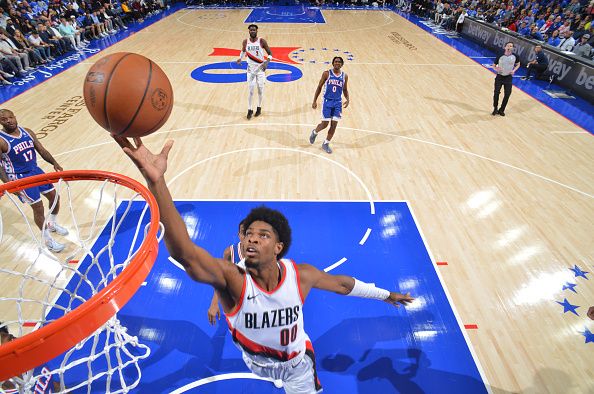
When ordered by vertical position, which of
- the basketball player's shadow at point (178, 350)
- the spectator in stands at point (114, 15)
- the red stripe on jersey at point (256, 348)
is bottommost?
the spectator in stands at point (114, 15)

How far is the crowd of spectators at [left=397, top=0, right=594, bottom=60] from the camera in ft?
39.1

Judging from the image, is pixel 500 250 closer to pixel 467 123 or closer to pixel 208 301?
pixel 208 301

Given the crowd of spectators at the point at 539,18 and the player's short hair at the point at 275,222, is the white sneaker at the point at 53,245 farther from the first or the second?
the crowd of spectators at the point at 539,18

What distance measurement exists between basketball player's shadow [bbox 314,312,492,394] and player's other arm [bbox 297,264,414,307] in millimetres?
911

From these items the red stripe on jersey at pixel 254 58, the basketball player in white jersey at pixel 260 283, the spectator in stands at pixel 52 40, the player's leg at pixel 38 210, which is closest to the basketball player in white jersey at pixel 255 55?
the red stripe on jersey at pixel 254 58

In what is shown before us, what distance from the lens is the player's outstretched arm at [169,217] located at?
5.41 ft

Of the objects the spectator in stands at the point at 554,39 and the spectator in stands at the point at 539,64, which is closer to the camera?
the spectator in stands at the point at 539,64

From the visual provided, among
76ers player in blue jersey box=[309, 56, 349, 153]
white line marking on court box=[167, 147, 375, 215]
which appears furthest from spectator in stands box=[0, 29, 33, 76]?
76ers player in blue jersey box=[309, 56, 349, 153]

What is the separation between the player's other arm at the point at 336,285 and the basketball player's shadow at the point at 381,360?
0.91m

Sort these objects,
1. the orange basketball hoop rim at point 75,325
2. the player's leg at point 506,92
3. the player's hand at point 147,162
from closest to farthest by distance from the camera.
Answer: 1. the orange basketball hoop rim at point 75,325
2. the player's hand at point 147,162
3. the player's leg at point 506,92

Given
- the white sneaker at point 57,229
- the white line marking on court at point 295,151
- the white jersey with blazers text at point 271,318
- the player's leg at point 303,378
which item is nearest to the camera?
the white jersey with blazers text at point 271,318

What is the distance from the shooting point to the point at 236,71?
11.7 m

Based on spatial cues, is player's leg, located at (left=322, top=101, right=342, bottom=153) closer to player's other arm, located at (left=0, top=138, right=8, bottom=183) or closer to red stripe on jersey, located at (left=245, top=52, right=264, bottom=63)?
red stripe on jersey, located at (left=245, top=52, right=264, bottom=63)

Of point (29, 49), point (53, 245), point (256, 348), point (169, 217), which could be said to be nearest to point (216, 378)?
point (256, 348)
